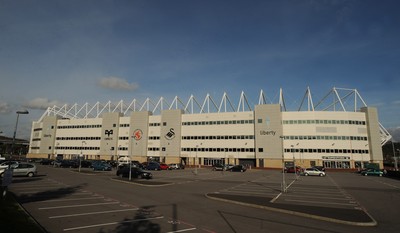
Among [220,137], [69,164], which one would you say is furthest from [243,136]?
[69,164]

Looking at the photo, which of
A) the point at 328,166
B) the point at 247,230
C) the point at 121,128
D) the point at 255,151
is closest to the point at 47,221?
the point at 247,230

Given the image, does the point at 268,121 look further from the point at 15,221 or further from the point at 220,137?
the point at 15,221

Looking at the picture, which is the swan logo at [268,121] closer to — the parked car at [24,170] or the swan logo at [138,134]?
Result: the swan logo at [138,134]

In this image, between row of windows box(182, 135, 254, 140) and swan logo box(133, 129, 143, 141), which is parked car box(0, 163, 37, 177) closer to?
row of windows box(182, 135, 254, 140)

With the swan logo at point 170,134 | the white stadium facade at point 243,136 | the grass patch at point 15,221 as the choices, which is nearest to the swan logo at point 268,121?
the white stadium facade at point 243,136

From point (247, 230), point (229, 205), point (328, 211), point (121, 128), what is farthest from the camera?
point (121, 128)

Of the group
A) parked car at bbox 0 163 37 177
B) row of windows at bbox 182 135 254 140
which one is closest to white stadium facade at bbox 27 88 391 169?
row of windows at bbox 182 135 254 140

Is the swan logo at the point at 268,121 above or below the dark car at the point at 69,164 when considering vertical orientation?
above

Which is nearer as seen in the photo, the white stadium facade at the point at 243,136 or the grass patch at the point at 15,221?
the grass patch at the point at 15,221

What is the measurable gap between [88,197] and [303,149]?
224ft

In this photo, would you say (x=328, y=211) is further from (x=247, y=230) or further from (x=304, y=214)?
(x=247, y=230)

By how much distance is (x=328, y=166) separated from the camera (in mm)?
73312

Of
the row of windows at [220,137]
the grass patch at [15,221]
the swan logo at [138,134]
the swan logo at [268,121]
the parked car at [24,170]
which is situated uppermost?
the swan logo at [268,121]

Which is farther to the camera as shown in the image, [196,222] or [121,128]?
[121,128]
